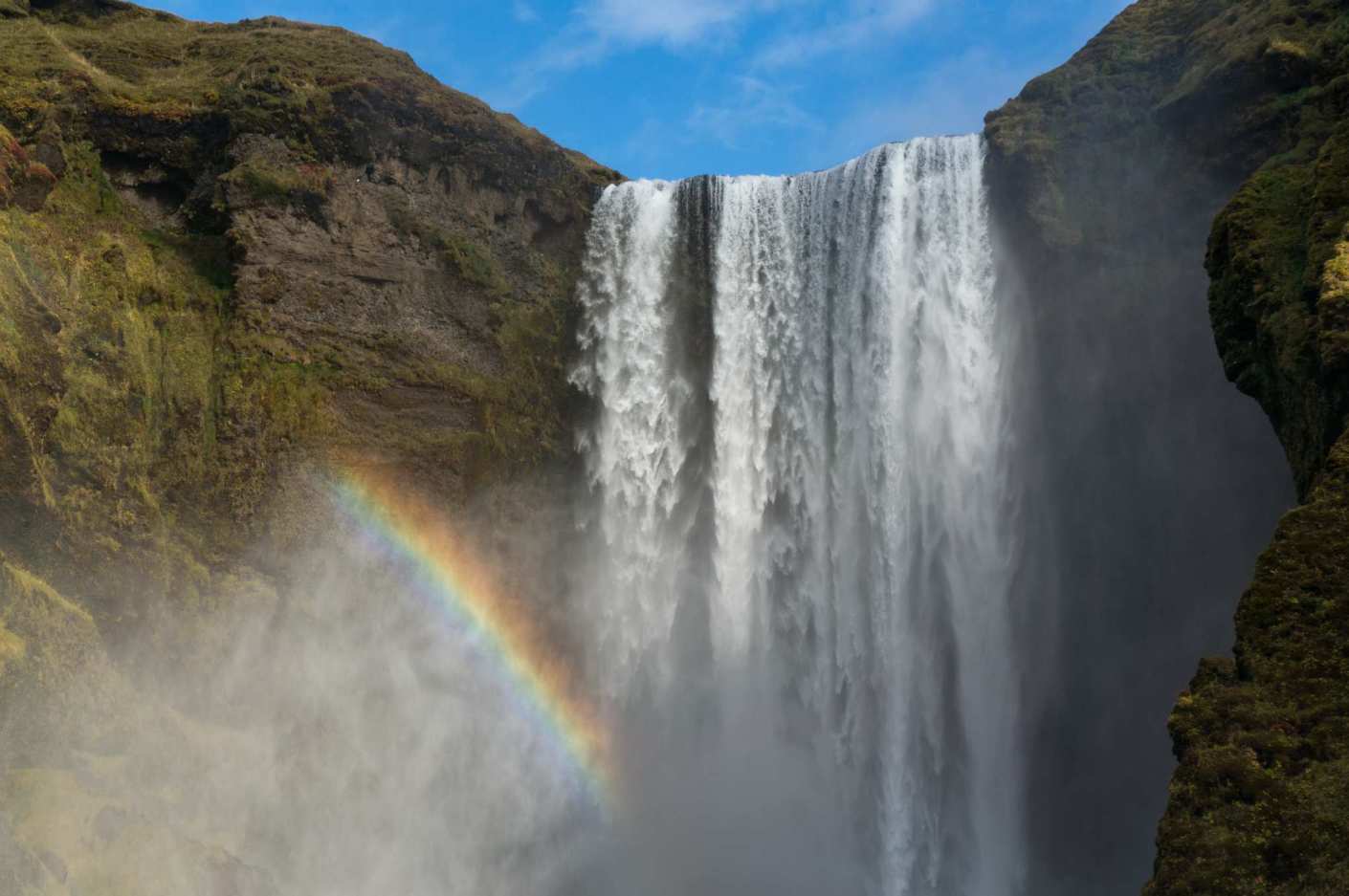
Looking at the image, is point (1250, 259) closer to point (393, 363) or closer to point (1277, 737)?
point (1277, 737)

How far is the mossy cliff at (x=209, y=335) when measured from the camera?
1873 centimetres

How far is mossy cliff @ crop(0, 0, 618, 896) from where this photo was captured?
18.7m

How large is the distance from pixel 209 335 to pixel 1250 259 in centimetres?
2201

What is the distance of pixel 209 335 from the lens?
23453mm

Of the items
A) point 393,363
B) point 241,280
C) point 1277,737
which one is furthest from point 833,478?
point 1277,737

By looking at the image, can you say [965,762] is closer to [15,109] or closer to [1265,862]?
[1265,862]

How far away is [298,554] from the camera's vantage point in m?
22.9

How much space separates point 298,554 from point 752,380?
13.0 meters

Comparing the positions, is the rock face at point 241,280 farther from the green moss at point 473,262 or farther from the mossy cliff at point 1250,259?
the mossy cliff at point 1250,259

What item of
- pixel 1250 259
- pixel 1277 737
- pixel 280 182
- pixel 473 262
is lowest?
pixel 1277 737

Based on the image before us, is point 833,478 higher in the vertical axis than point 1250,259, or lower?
lower

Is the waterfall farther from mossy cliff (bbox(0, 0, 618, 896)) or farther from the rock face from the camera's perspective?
the rock face

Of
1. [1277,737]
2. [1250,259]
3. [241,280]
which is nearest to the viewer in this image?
[1277,737]

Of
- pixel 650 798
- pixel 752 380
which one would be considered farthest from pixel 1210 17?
pixel 650 798
